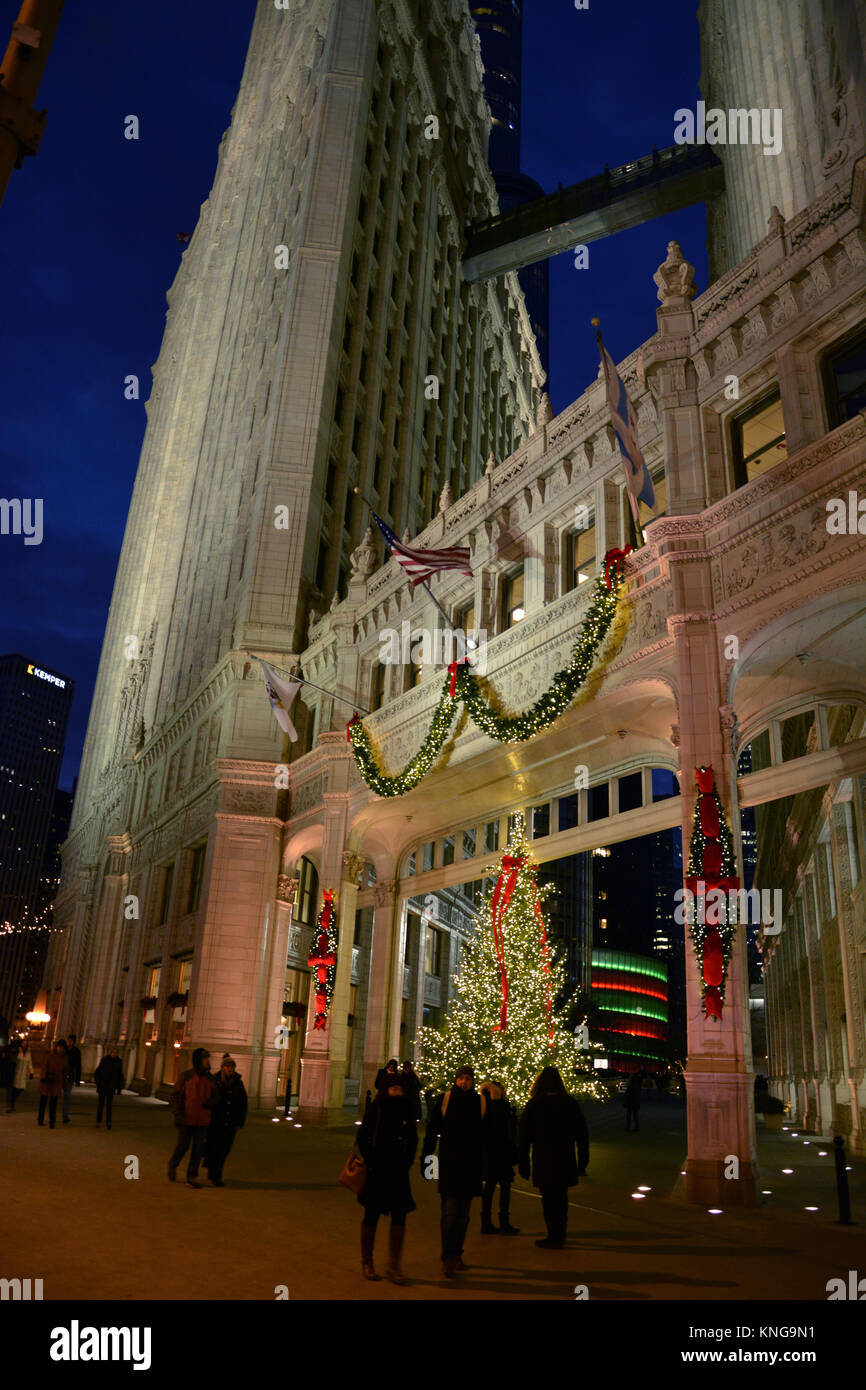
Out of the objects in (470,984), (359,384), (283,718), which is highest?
(359,384)

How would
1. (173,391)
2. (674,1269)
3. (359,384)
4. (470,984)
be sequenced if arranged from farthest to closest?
(173,391)
(359,384)
(470,984)
(674,1269)

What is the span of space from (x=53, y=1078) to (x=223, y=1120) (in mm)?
9266

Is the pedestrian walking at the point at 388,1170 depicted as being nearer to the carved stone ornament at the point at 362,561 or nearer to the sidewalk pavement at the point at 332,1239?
the sidewalk pavement at the point at 332,1239

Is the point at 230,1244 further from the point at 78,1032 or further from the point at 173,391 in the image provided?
the point at 173,391

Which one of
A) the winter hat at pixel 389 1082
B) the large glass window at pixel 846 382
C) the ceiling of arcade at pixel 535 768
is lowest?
the winter hat at pixel 389 1082

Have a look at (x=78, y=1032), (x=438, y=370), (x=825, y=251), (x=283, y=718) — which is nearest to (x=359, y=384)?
A: (x=438, y=370)

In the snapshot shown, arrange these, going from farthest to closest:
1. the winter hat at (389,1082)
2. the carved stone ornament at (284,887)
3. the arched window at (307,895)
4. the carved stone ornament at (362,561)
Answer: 1. the arched window at (307,895)
2. the carved stone ornament at (284,887)
3. the carved stone ornament at (362,561)
4. the winter hat at (389,1082)

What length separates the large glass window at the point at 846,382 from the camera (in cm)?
1569

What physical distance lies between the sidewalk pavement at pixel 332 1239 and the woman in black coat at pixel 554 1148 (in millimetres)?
372

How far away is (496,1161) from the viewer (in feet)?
35.8

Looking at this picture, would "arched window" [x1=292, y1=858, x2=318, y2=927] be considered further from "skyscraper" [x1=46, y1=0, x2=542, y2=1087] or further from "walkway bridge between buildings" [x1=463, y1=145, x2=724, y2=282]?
"walkway bridge between buildings" [x1=463, y1=145, x2=724, y2=282]

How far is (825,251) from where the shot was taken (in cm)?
1594

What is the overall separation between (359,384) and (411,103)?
82.0 ft

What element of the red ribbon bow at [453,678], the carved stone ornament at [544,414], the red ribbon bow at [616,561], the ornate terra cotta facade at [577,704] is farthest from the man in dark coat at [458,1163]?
the carved stone ornament at [544,414]
